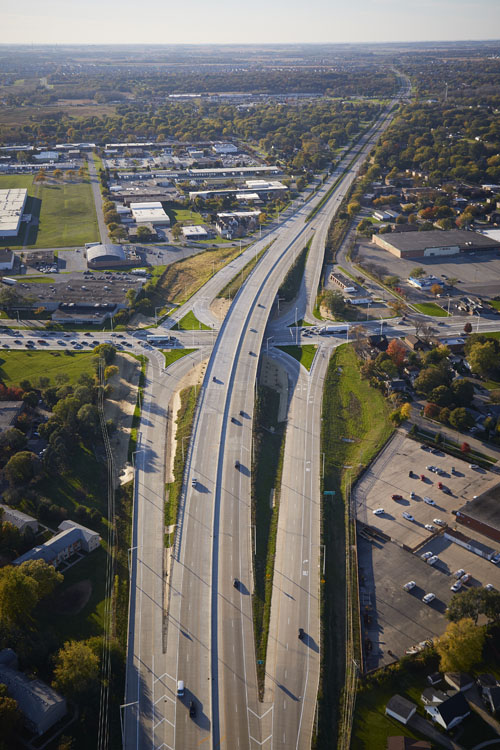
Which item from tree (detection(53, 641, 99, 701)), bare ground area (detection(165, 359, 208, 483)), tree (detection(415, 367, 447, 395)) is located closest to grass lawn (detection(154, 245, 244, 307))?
bare ground area (detection(165, 359, 208, 483))

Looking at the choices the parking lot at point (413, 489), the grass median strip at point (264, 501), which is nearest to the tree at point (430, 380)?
the parking lot at point (413, 489)

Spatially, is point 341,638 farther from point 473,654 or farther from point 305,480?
point 305,480

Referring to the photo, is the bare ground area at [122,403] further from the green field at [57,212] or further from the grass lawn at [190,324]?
the green field at [57,212]

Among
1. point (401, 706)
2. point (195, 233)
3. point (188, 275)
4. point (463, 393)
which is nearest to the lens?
point (401, 706)

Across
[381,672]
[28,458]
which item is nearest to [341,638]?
[381,672]

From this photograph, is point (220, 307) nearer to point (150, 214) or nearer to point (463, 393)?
point (463, 393)

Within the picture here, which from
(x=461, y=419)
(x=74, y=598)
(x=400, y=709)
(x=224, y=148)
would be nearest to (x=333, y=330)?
(x=461, y=419)

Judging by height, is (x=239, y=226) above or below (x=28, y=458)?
above
